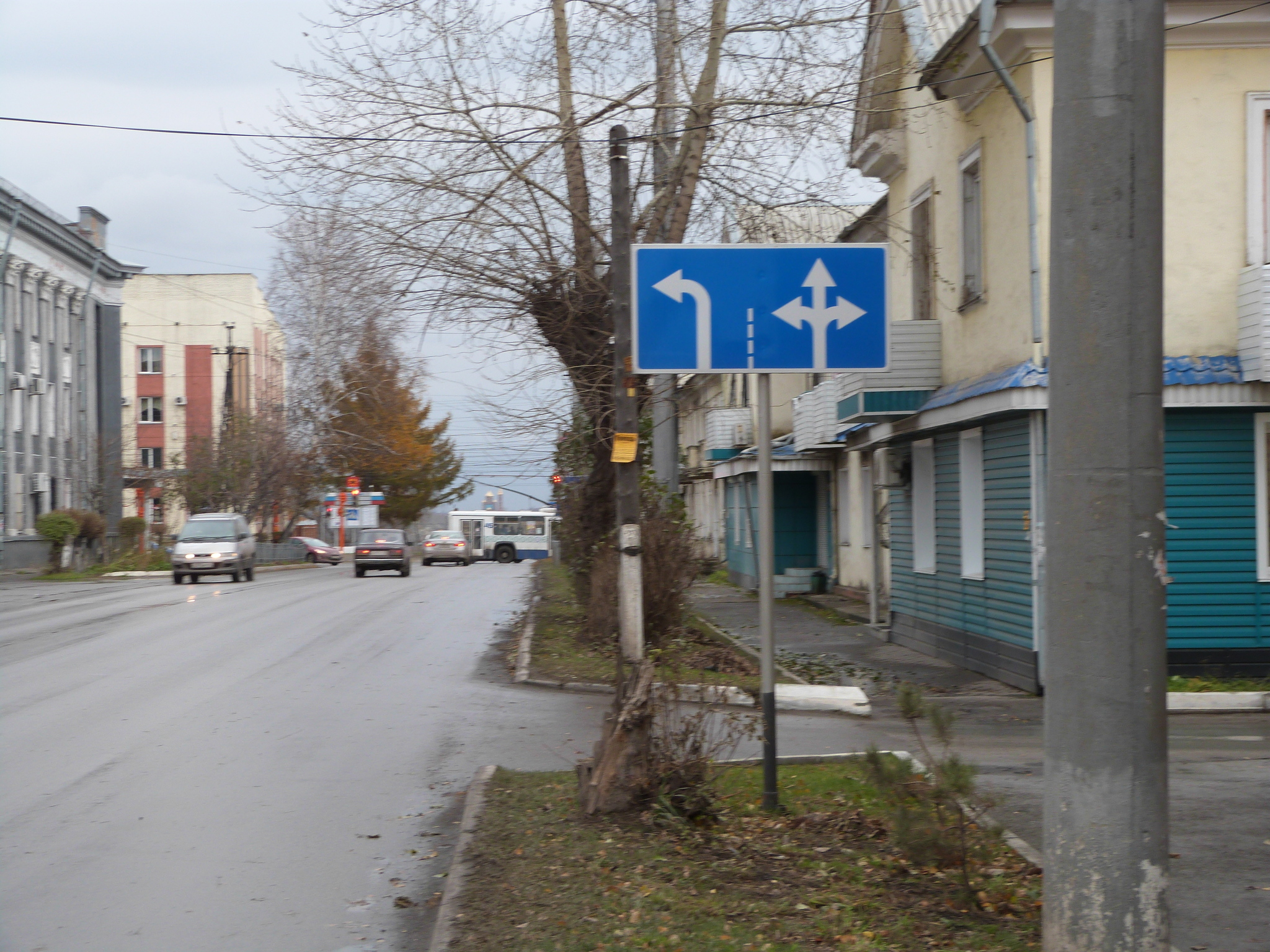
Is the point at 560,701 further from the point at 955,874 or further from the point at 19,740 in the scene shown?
the point at 955,874

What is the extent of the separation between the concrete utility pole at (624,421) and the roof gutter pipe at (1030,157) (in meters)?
→ 3.62

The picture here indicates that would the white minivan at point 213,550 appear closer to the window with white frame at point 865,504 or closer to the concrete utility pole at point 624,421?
the window with white frame at point 865,504

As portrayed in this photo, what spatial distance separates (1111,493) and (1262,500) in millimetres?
9954

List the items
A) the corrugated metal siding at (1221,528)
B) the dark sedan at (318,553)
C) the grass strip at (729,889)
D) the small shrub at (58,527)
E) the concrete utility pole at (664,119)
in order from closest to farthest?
the grass strip at (729,889) → the corrugated metal siding at (1221,528) → the concrete utility pole at (664,119) → the small shrub at (58,527) → the dark sedan at (318,553)

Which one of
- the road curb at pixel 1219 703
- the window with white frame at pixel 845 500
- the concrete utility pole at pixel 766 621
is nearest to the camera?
the concrete utility pole at pixel 766 621

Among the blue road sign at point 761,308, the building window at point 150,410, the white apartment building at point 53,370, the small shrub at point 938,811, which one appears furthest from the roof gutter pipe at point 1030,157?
the building window at point 150,410

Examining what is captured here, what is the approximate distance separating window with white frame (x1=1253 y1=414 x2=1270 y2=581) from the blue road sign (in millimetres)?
7466

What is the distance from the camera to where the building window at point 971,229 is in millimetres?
14406

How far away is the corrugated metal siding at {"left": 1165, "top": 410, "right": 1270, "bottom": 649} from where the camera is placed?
41.5 feet

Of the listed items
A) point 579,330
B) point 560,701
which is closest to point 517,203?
point 579,330

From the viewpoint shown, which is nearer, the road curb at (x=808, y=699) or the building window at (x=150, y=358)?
the road curb at (x=808, y=699)

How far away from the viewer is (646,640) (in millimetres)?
15008

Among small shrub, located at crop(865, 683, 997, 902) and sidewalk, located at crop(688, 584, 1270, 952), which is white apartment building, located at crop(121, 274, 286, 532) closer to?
sidewalk, located at crop(688, 584, 1270, 952)

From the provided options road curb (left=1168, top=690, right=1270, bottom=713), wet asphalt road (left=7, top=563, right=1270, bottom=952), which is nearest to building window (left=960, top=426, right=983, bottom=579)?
wet asphalt road (left=7, top=563, right=1270, bottom=952)
